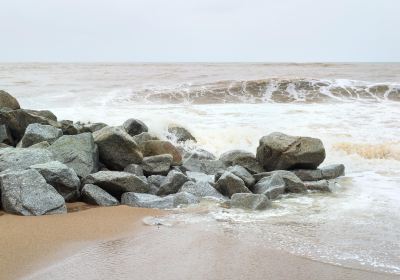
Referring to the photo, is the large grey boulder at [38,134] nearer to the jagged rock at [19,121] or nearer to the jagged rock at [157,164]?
the jagged rock at [19,121]

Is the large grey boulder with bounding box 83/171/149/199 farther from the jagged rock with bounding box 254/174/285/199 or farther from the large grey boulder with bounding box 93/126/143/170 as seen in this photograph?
the jagged rock with bounding box 254/174/285/199

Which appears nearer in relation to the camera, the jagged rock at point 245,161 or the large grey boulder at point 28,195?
the large grey boulder at point 28,195

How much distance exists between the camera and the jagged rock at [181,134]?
31.4 feet

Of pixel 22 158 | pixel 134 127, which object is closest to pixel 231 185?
pixel 22 158

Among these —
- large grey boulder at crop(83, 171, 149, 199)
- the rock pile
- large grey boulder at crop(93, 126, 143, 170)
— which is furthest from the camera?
large grey boulder at crop(93, 126, 143, 170)

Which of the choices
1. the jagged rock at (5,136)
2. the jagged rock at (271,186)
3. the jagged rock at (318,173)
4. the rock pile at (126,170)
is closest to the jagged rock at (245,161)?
the rock pile at (126,170)

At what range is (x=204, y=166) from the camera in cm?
726

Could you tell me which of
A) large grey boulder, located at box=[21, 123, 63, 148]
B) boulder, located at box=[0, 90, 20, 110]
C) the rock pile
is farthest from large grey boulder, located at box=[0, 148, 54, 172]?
boulder, located at box=[0, 90, 20, 110]

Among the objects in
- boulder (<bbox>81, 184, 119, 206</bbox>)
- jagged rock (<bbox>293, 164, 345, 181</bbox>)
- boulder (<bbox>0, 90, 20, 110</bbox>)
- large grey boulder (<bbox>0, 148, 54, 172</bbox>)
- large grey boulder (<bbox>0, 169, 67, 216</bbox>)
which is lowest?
jagged rock (<bbox>293, 164, 345, 181</bbox>)

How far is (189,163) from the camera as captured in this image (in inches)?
289

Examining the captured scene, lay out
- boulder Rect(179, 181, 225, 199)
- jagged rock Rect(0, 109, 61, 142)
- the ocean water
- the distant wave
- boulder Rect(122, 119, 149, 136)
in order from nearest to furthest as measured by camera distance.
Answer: the ocean water → boulder Rect(179, 181, 225, 199) → jagged rock Rect(0, 109, 61, 142) → boulder Rect(122, 119, 149, 136) → the distant wave

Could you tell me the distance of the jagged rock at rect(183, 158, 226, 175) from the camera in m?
7.20

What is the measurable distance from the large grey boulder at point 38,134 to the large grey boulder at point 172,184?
195 centimetres

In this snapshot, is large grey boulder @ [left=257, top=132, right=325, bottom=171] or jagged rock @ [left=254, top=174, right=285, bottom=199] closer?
jagged rock @ [left=254, top=174, right=285, bottom=199]
